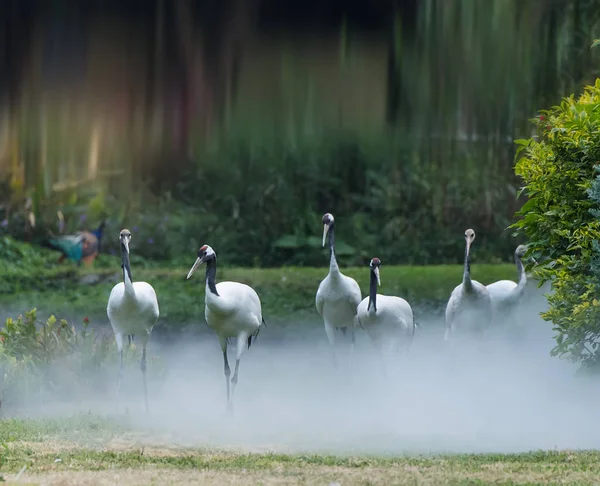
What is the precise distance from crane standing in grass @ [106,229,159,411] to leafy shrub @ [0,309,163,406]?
23.5 inches

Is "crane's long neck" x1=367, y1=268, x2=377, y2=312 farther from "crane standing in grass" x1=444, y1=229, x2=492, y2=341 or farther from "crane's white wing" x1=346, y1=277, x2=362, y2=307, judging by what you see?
"crane standing in grass" x1=444, y1=229, x2=492, y2=341

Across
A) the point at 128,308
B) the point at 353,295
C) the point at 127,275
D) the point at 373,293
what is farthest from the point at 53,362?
the point at 373,293

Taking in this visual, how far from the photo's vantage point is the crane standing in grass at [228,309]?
9.17 m

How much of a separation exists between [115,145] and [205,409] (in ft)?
27.4

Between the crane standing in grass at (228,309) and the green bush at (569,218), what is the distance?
235cm

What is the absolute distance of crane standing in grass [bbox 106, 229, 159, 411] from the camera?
9.31 metres

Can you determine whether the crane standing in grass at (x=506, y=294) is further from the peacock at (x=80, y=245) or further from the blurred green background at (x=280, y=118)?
the peacock at (x=80, y=245)

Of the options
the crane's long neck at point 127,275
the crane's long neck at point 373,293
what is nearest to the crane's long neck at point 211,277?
the crane's long neck at point 127,275

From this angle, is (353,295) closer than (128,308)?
No

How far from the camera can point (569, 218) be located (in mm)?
8820

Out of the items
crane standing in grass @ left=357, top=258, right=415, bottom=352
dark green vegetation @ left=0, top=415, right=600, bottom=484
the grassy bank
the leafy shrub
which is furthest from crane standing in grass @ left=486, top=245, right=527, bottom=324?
dark green vegetation @ left=0, top=415, right=600, bottom=484

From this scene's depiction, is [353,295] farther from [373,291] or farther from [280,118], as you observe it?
[280,118]

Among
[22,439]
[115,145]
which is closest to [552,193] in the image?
[22,439]

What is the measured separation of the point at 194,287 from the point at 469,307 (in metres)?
5.64
